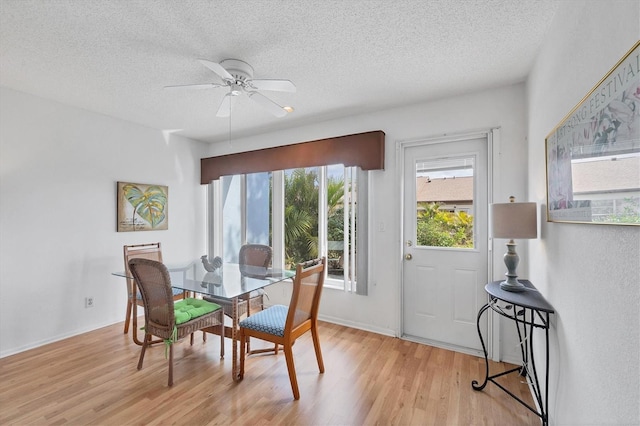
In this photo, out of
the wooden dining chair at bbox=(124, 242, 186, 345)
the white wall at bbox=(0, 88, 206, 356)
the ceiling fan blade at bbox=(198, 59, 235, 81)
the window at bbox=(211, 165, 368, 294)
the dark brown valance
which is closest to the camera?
the ceiling fan blade at bbox=(198, 59, 235, 81)

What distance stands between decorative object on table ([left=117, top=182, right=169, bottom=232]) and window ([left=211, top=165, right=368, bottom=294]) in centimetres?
75

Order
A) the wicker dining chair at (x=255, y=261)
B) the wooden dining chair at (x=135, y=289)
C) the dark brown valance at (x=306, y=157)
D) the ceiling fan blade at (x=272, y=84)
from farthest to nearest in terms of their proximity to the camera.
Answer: the dark brown valance at (x=306, y=157) → the wicker dining chair at (x=255, y=261) → the wooden dining chair at (x=135, y=289) → the ceiling fan blade at (x=272, y=84)

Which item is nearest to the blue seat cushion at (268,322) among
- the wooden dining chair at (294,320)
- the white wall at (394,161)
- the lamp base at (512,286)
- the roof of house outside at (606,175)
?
the wooden dining chair at (294,320)

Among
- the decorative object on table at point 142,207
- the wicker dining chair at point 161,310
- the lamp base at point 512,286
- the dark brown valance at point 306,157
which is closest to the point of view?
the lamp base at point 512,286

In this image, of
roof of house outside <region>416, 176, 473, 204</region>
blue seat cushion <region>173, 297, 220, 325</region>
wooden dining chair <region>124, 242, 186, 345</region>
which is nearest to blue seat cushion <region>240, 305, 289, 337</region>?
blue seat cushion <region>173, 297, 220, 325</region>

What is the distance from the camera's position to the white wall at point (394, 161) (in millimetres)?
2512

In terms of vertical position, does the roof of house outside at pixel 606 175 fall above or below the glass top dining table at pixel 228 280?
above

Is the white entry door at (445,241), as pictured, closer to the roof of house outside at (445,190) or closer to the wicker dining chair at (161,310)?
the roof of house outside at (445,190)

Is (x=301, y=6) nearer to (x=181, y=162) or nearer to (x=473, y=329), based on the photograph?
(x=473, y=329)

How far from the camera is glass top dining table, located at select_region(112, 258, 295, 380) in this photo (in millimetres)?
2219

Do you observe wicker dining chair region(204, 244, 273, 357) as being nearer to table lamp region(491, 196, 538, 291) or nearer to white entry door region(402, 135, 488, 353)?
white entry door region(402, 135, 488, 353)

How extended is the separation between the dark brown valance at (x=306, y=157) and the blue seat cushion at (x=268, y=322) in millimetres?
1737

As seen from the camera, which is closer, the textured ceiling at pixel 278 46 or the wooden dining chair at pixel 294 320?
the textured ceiling at pixel 278 46

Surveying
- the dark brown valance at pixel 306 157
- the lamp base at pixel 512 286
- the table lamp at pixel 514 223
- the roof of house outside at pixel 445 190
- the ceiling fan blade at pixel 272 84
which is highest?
the ceiling fan blade at pixel 272 84
